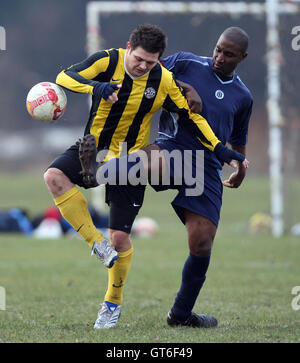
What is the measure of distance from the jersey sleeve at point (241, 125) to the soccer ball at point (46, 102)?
1.32m

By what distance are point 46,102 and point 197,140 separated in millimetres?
1116

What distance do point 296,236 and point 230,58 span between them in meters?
7.29

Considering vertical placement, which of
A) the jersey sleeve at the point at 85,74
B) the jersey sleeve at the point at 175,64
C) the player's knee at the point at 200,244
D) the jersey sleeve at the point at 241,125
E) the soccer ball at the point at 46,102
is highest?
the jersey sleeve at the point at 175,64

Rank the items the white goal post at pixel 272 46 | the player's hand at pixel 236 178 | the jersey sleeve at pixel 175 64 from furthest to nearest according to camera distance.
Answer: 1. the white goal post at pixel 272 46
2. the player's hand at pixel 236 178
3. the jersey sleeve at pixel 175 64

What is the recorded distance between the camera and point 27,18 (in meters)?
27.0

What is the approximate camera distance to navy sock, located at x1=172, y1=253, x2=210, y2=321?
16.4ft

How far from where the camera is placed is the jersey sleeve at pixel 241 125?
17.1ft

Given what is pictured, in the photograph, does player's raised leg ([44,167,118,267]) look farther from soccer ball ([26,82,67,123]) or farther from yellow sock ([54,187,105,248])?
soccer ball ([26,82,67,123])
